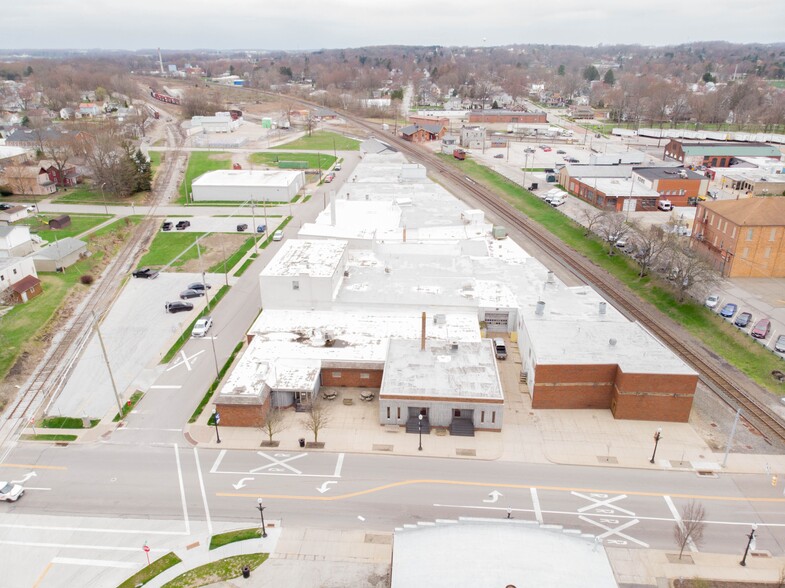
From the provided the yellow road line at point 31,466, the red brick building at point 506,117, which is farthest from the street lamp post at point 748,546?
the red brick building at point 506,117

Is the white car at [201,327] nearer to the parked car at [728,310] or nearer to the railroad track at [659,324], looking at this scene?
the railroad track at [659,324]

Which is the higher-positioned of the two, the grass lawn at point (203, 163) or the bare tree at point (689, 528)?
the grass lawn at point (203, 163)

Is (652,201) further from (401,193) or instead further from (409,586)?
(409,586)

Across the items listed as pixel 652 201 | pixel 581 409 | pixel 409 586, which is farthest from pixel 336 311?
pixel 652 201

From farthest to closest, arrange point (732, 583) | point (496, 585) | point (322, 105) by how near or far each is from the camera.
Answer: point (322, 105) < point (732, 583) < point (496, 585)

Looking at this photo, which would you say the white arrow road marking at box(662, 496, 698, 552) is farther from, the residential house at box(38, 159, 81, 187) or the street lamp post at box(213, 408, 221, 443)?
the residential house at box(38, 159, 81, 187)

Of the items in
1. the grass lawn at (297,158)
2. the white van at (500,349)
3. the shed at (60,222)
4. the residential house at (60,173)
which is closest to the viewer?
the white van at (500,349)

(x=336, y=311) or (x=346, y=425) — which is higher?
(x=336, y=311)
